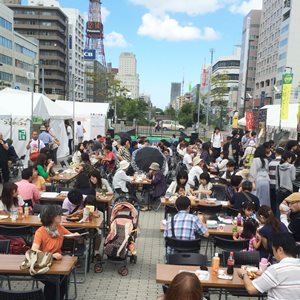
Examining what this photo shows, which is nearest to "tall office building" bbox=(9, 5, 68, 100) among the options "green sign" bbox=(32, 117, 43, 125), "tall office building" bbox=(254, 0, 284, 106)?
"tall office building" bbox=(254, 0, 284, 106)

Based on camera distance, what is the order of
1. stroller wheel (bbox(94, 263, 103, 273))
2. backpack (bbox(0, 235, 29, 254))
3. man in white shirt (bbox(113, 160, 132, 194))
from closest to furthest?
backpack (bbox(0, 235, 29, 254)) → stroller wheel (bbox(94, 263, 103, 273)) → man in white shirt (bbox(113, 160, 132, 194))

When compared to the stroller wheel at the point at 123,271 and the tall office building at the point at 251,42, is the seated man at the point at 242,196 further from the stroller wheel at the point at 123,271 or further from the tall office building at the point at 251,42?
the tall office building at the point at 251,42

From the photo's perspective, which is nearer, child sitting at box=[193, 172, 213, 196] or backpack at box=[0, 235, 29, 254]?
backpack at box=[0, 235, 29, 254]

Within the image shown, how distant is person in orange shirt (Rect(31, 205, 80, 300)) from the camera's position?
461cm

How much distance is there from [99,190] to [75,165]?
4.06m

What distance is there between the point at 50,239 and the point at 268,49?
276 feet

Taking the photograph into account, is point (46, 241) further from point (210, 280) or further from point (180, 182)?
point (180, 182)

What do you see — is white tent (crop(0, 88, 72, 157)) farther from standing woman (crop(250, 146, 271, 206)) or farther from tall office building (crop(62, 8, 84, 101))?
tall office building (crop(62, 8, 84, 101))

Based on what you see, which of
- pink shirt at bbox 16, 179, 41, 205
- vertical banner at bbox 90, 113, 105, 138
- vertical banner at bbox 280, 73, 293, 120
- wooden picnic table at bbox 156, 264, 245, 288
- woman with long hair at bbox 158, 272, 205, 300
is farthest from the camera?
vertical banner at bbox 90, 113, 105, 138

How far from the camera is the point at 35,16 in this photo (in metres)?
87.8

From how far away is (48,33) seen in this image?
89.4m

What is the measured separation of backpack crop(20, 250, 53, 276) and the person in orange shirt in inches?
9.2

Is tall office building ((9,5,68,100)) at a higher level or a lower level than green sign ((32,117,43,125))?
higher

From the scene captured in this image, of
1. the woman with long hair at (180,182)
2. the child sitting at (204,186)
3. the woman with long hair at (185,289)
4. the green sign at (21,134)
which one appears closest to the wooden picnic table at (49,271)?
the woman with long hair at (185,289)
